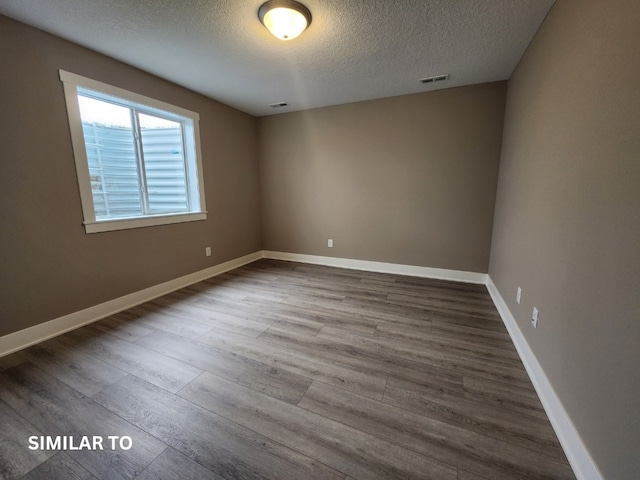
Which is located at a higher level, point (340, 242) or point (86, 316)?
point (340, 242)

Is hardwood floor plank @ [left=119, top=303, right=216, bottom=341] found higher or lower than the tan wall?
lower

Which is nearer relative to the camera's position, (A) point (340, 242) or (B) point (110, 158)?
(B) point (110, 158)

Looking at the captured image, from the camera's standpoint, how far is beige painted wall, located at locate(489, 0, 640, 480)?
36.1 inches

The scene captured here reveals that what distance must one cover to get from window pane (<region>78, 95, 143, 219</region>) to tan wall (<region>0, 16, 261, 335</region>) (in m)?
0.22

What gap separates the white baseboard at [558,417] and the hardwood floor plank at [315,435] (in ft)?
1.69

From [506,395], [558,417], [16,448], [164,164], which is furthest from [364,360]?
[164,164]

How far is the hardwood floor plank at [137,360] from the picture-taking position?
1.68 m

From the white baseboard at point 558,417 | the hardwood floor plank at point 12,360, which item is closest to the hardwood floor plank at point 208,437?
the hardwood floor plank at point 12,360

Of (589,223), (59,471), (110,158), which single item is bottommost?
(59,471)

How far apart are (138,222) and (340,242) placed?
269 cm

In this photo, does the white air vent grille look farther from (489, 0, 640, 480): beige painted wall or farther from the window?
(489, 0, 640, 480): beige painted wall

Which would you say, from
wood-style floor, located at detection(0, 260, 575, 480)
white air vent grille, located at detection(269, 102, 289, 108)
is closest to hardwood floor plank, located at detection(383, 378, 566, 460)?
wood-style floor, located at detection(0, 260, 575, 480)

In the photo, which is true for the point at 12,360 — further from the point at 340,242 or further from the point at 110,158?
the point at 340,242

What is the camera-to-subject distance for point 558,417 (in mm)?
1290
